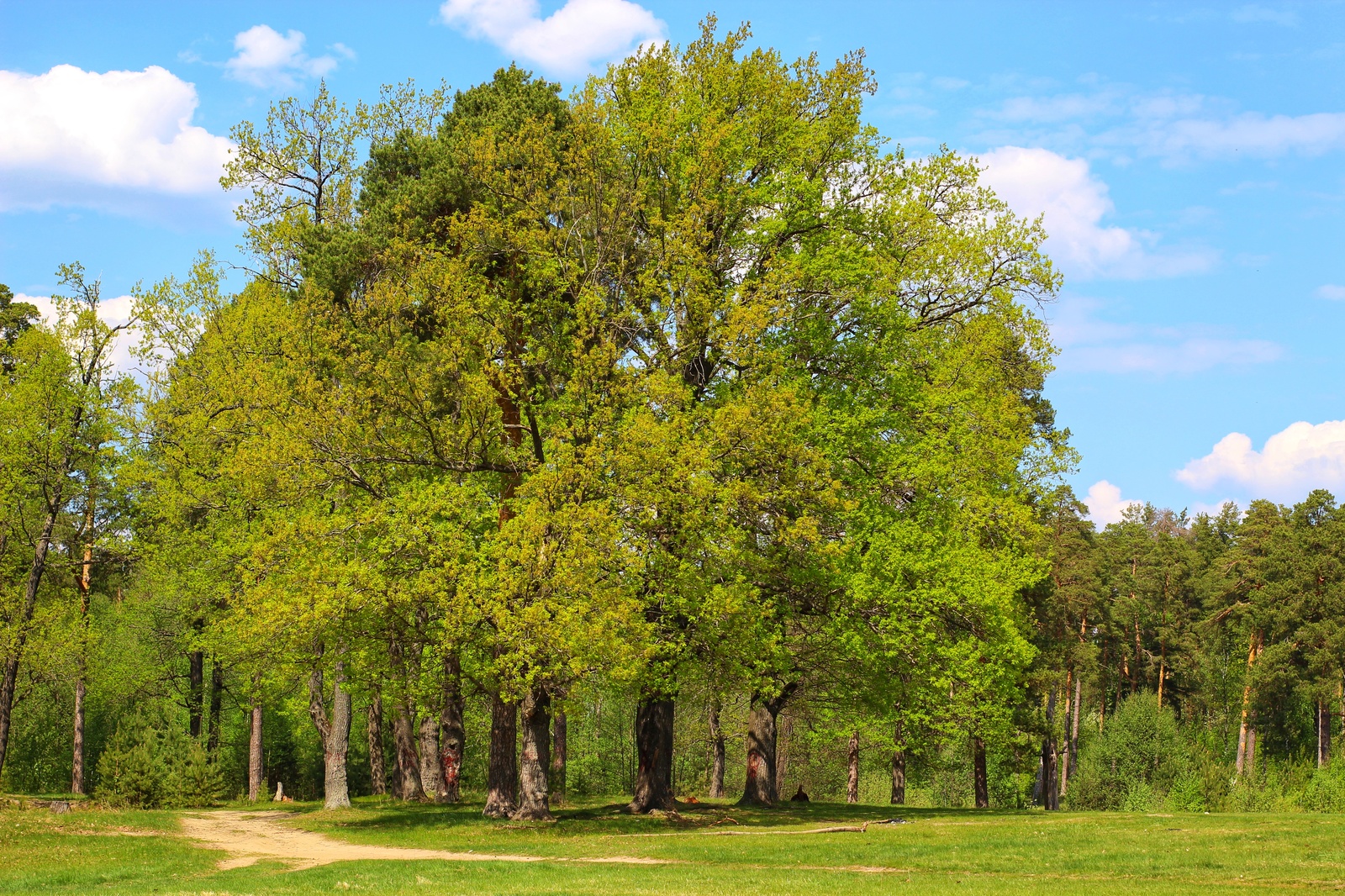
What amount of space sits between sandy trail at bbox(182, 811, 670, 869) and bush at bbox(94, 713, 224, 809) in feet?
7.69

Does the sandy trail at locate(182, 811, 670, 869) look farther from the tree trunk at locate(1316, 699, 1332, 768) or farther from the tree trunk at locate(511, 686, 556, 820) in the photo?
the tree trunk at locate(1316, 699, 1332, 768)

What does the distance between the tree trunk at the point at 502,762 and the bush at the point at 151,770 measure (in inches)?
410

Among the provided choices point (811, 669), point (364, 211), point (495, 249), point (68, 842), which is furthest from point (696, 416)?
point (68, 842)

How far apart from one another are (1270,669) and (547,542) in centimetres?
4769

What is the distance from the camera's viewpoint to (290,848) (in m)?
23.3

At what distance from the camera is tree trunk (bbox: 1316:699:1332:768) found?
61750 mm

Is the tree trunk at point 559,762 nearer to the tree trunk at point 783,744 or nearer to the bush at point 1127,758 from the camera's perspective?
the tree trunk at point 783,744

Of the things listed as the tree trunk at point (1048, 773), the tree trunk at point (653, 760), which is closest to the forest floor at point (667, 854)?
the tree trunk at point (653, 760)

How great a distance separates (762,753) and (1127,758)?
98.3 ft

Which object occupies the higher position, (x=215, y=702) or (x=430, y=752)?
(x=215, y=702)

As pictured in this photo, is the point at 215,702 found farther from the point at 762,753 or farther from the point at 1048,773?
the point at 1048,773

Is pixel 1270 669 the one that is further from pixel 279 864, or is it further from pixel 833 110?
pixel 279 864

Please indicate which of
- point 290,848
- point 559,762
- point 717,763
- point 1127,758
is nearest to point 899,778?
point 717,763

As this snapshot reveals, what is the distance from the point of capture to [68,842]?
22297mm
